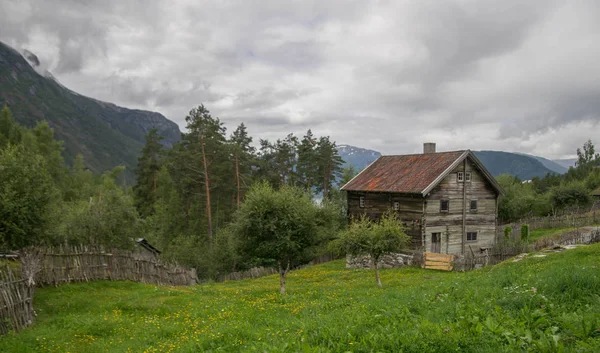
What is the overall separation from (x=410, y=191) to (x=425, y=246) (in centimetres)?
511

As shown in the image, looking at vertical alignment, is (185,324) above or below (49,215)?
below

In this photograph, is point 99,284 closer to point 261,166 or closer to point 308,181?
point 261,166

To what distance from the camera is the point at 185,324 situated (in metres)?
13.4

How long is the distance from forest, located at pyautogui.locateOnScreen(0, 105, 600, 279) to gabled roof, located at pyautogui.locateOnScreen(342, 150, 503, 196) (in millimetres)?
5457

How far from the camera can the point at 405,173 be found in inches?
1435

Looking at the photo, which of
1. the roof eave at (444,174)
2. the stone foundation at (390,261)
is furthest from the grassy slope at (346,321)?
the stone foundation at (390,261)

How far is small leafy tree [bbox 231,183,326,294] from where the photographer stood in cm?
2183

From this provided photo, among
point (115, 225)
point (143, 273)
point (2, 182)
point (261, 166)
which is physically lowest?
point (143, 273)

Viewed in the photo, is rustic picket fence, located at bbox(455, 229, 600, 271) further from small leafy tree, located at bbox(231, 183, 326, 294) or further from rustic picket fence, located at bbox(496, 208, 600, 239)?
rustic picket fence, located at bbox(496, 208, 600, 239)

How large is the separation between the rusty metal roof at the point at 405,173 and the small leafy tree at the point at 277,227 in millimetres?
13386

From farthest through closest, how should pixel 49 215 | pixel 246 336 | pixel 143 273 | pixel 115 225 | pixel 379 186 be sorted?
1. pixel 379 186
2. pixel 115 225
3. pixel 143 273
4. pixel 49 215
5. pixel 246 336

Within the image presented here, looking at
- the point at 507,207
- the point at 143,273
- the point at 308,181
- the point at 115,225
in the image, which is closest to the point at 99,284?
the point at 143,273

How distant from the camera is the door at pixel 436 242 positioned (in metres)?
33.6

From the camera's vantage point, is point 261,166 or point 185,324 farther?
point 261,166
